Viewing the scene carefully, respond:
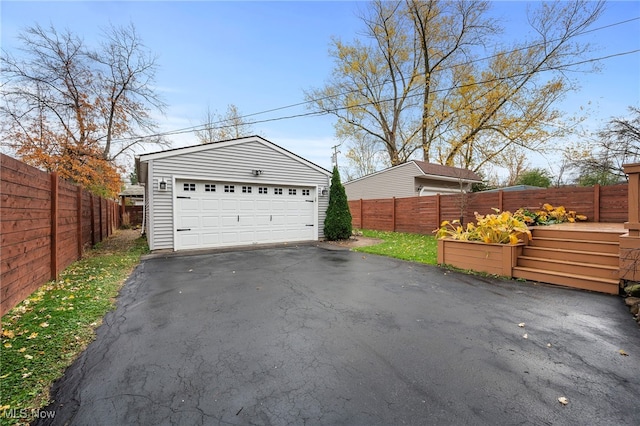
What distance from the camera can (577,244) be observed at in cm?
537

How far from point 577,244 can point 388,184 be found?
12.6m

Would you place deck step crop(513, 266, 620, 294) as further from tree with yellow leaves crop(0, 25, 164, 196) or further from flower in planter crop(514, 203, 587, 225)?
tree with yellow leaves crop(0, 25, 164, 196)

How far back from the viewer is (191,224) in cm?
884

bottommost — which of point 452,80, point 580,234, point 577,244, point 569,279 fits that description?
point 569,279

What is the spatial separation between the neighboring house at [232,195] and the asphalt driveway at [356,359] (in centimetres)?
441

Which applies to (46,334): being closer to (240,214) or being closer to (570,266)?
(240,214)

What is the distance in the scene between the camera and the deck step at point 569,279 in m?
4.44

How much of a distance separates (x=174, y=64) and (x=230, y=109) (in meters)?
9.99

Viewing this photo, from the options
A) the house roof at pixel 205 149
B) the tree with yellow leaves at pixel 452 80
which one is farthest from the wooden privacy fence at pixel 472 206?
the tree with yellow leaves at pixel 452 80

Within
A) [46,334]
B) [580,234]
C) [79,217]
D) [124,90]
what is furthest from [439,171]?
[124,90]

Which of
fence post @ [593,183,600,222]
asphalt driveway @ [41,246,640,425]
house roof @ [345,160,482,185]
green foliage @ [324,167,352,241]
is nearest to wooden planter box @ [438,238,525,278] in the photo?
asphalt driveway @ [41,246,640,425]

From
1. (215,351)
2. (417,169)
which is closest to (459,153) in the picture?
(417,169)

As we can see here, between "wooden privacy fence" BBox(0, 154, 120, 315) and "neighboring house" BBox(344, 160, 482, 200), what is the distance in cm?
1487

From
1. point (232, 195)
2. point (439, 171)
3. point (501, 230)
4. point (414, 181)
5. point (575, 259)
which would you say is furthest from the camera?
point (439, 171)
